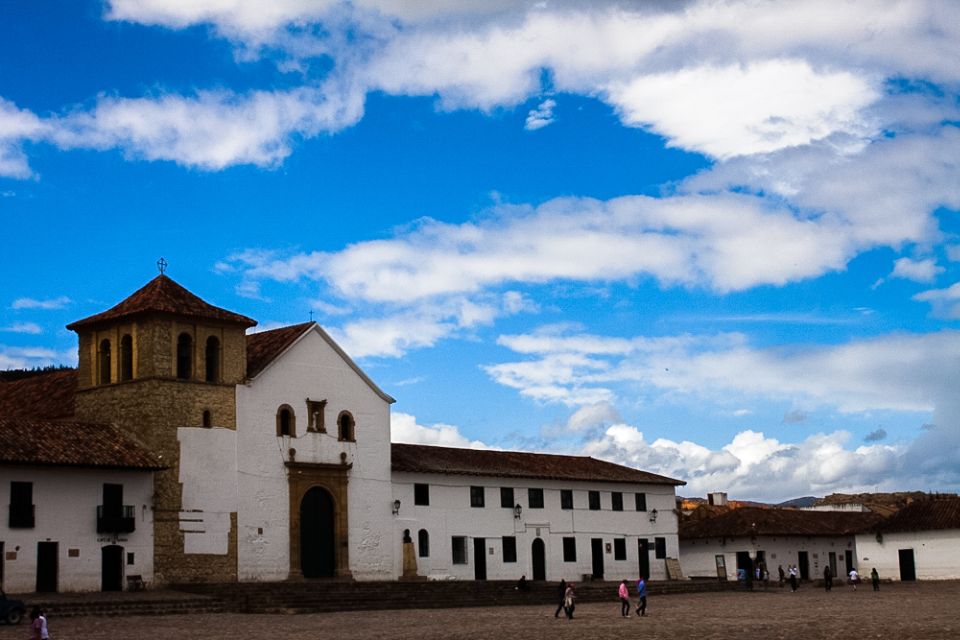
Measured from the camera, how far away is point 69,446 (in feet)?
134

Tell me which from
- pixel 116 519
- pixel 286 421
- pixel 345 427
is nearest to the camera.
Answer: pixel 116 519

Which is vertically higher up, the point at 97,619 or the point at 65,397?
the point at 65,397

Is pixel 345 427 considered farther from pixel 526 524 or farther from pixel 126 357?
pixel 526 524

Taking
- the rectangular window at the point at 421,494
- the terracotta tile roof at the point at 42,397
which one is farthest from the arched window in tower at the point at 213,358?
the rectangular window at the point at 421,494

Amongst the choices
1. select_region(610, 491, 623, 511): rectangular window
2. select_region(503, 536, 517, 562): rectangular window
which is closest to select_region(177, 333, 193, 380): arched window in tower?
select_region(503, 536, 517, 562): rectangular window

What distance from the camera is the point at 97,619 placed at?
33844mm

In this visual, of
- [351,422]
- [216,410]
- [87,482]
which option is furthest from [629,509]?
[87,482]

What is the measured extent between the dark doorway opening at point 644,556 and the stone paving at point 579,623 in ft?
53.5

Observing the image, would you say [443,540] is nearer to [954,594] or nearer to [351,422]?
[351,422]

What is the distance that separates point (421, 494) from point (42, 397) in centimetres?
1509

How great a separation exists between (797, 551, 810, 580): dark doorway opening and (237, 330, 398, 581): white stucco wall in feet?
85.1

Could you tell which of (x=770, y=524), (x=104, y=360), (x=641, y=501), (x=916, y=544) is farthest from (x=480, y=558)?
(x=916, y=544)

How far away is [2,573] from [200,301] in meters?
12.2

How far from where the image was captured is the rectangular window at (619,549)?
58906 mm
